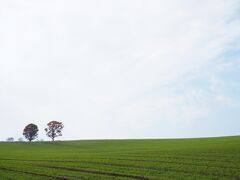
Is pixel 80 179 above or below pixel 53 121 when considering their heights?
below

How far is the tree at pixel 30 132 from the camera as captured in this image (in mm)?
145625

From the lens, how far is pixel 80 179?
104ft

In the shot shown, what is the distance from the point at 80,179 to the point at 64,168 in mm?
8772

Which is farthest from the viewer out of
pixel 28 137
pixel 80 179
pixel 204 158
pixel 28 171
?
pixel 28 137

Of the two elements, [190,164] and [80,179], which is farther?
[190,164]

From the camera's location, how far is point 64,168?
39.9 metres

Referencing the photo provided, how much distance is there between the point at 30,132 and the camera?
145750mm

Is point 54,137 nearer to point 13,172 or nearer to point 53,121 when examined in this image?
point 53,121

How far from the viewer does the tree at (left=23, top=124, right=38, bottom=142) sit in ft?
478

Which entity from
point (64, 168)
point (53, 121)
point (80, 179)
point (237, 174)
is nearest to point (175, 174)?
point (237, 174)

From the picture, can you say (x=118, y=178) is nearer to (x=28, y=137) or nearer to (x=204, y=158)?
(x=204, y=158)

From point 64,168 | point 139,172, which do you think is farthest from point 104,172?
point 64,168

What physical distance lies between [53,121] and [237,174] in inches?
4901

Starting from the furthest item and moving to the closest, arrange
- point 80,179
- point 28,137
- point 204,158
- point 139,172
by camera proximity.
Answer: point 28,137, point 204,158, point 139,172, point 80,179
